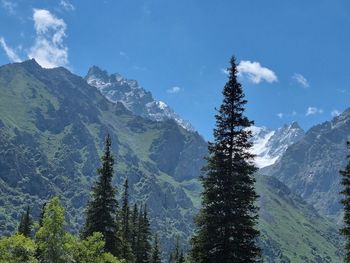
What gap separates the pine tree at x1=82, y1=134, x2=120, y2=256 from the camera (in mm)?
45656

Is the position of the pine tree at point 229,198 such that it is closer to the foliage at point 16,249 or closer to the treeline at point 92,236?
the treeline at point 92,236

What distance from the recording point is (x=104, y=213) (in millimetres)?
45906

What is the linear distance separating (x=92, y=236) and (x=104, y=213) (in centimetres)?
845

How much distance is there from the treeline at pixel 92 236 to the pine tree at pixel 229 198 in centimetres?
674

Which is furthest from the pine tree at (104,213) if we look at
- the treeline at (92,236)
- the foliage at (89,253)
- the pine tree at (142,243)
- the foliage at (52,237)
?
the pine tree at (142,243)

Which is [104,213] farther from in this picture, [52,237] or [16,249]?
[52,237]

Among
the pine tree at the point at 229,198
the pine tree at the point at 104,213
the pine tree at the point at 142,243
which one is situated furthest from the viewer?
the pine tree at the point at 142,243

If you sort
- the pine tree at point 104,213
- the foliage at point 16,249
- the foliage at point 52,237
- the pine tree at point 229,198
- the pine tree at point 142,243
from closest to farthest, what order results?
the foliage at point 16,249
the foliage at point 52,237
the pine tree at point 229,198
the pine tree at point 104,213
the pine tree at point 142,243

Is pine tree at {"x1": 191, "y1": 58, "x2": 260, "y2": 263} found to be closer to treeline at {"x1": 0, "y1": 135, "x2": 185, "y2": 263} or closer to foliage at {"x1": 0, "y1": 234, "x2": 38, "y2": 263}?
treeline at {"x1": 0, "y1": 135, "x2": 185, "y2": 263}

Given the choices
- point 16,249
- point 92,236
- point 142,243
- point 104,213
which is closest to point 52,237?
point 16,249

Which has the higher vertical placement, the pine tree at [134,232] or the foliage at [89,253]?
the pine tree at [134,232]

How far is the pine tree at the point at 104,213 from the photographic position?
45.7 m

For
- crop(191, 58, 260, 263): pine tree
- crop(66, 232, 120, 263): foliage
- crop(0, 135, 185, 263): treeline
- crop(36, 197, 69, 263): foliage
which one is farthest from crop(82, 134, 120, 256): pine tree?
crop(36, 197, 69, 263): foliage

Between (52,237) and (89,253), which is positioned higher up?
(52,237)
